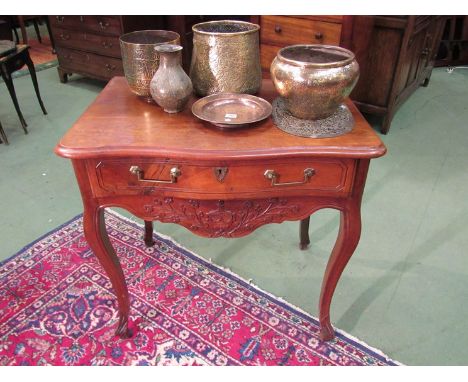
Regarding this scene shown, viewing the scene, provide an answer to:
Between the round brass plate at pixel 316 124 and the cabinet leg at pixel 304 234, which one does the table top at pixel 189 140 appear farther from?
the cabinet leg at pixel 304 234

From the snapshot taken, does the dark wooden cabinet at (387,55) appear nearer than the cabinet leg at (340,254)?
No

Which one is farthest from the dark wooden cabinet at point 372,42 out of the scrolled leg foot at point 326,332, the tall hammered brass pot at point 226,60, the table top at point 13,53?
the scrolled leg foot at point 326,332

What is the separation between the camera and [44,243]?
1.79 meters

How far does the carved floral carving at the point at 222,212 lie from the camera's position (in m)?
1.07

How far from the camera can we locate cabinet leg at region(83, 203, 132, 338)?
1.10 metres

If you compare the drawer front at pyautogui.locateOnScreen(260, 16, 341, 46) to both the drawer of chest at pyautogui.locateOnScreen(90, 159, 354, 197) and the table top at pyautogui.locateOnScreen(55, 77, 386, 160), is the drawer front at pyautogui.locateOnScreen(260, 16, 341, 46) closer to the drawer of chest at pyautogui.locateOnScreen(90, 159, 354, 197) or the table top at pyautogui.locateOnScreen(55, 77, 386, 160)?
the table top at pyautogui.locateOnScreen(55, 77, 386, 160)

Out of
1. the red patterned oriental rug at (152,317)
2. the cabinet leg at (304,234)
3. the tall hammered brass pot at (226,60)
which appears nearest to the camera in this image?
the tall hammered brass pot at (226,60)

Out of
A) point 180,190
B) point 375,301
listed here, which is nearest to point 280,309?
point 375,301

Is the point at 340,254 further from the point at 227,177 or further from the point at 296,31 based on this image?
the point at 296,31

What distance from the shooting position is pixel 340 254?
1.16m

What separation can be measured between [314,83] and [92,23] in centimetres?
263

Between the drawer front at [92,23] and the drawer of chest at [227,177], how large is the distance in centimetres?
225

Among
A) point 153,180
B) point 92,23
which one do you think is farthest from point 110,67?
point 153,180

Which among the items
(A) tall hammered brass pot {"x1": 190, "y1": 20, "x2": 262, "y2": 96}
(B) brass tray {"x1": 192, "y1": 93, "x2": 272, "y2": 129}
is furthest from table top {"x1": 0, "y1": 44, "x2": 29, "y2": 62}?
(B) brass tray {"x1": 192, "y1": 93, "x2": 272, "y2": 129}
